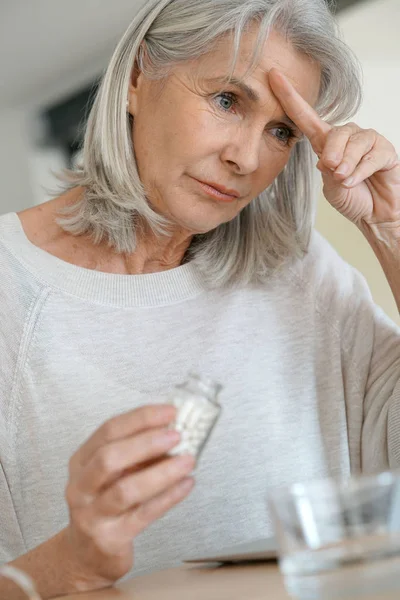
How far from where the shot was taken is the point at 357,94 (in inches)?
61.6

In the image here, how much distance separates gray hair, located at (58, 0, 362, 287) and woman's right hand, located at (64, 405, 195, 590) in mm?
707

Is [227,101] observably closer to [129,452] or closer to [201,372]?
[201,372]

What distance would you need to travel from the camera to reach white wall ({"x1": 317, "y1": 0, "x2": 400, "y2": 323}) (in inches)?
82.8

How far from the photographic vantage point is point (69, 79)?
559cm

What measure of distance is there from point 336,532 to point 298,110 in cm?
88

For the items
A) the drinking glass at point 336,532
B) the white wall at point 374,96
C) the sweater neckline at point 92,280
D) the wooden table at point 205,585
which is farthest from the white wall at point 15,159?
the drinking glass at point 336,532

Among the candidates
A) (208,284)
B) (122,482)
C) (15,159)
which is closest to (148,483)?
(122,482)

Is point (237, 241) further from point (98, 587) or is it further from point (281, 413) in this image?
point (98, 587)

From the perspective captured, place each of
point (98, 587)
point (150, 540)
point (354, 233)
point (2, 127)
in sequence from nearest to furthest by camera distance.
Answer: point (98, 587) < point (150, 540) < point (354, 233) < point (2, 127)

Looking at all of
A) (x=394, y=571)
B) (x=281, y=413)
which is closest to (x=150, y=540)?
(x=281, y=413)

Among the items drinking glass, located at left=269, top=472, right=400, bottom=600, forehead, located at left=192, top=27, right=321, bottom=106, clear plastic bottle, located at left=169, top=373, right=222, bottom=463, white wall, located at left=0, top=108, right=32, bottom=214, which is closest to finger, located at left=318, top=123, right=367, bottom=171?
forehead, located at left=192, top=27, right=321, bottom=106

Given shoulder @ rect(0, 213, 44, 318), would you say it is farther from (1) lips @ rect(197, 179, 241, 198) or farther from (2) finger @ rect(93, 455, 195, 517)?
(2) finger @ rect(93, 455, 195, 517)

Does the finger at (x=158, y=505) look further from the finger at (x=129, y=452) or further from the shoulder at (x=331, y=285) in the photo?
the shoulder at (x=331, y=285)

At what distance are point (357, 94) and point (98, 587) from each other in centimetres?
101
